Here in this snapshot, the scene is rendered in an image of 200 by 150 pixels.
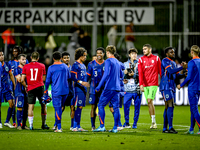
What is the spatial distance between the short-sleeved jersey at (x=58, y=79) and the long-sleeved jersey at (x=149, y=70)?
2113 mm

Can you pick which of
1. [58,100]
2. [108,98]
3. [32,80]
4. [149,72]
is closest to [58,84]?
[58,100]

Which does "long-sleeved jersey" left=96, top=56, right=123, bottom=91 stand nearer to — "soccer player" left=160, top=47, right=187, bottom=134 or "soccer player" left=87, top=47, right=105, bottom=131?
"soccer player" left=87, top=47, right=105, bottom=131

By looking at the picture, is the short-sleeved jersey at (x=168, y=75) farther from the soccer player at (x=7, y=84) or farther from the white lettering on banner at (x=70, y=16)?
the white lettering on banner at (x=70, y=16)

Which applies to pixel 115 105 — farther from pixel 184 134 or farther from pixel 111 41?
pixel 111 41

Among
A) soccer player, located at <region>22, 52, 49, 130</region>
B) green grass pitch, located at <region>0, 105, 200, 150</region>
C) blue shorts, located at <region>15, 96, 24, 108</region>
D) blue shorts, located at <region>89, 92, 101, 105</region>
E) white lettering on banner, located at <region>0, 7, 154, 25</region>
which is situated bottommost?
green grass pitch, located at <region>0, 105, 200, 150</region>

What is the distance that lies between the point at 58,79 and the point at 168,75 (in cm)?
274

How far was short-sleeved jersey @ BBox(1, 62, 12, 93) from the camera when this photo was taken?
1130 centimetres

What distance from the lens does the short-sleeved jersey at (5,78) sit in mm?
11305

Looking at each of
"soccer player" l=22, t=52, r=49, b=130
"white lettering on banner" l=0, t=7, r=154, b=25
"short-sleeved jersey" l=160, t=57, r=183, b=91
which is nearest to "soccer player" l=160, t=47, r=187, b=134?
"short-sleeved jersey" l=160, t=57, r=183, b=91

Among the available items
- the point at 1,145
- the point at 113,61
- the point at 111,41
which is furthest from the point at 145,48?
the point at 111,41

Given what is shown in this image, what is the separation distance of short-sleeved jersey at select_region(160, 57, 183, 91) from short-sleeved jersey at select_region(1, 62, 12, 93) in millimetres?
4410

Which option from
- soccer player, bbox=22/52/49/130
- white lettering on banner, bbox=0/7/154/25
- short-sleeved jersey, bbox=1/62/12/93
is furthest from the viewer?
white lettering on banner, bbox=0/7/154/25

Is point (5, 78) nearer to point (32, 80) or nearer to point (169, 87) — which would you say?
point (32, 80)

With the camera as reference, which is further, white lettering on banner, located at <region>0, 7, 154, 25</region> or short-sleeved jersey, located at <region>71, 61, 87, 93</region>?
white lettering on banner, located at <region>0, 7, 154, 25</region>
